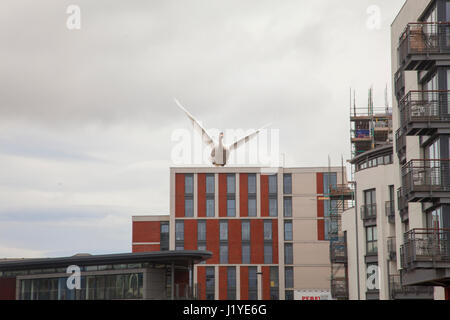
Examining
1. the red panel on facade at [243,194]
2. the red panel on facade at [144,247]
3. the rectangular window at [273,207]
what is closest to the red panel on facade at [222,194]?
the red panel on facade at [243,194]

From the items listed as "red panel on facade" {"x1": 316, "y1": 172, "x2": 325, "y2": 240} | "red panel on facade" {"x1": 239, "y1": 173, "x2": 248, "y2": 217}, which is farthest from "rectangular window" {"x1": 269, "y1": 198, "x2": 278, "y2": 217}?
"red panel on facade" {"x1": 316, "y1": 172, "x2": 325, "y2": 240}

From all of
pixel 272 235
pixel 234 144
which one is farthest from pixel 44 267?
pixel 272 235

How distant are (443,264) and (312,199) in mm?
70286

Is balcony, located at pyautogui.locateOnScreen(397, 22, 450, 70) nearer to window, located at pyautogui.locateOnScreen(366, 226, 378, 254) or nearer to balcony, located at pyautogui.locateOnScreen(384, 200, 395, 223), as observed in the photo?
balcony, located at pyautogui.locateOnScreen(384, 200, 395, 223)

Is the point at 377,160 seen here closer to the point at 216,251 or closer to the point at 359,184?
the point at 359,184

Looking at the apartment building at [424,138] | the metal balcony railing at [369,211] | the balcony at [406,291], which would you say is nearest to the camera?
the apartment building at [424,138]

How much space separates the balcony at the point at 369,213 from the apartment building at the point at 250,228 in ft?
126

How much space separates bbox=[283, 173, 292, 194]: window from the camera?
100562mm

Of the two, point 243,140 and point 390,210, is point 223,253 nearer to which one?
point 243,140

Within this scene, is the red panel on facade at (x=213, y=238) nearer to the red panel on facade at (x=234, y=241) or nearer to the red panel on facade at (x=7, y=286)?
the red panel on facade at (x=234, y=241)

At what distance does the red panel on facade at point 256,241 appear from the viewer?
98500 millimetres

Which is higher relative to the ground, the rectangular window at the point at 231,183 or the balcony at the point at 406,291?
the rectangular window at the point at 231,183

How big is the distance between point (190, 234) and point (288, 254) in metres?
12.6

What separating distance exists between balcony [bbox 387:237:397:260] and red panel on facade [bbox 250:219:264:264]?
4242 centimetres
